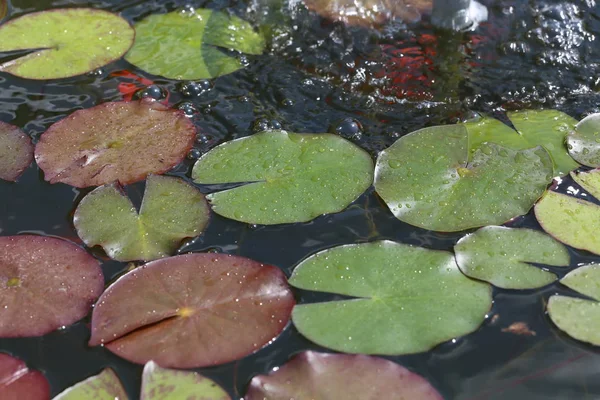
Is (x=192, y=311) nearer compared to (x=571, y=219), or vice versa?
(x=192, y=311)

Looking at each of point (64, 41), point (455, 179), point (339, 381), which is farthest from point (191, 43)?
point (339, 381)

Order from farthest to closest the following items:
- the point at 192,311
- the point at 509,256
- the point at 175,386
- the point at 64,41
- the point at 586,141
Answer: the point at 64,41 < the point at 586,141 < the point at 509,256 < the point at 192,311 < the point at 175,386

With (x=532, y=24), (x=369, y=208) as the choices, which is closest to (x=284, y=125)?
(x=369, y=208)

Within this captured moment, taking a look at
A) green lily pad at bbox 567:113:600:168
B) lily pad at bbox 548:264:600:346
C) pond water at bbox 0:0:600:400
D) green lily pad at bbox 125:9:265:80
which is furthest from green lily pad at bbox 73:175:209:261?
green lily pad at bbox 567:113:600:168

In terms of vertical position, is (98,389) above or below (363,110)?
below

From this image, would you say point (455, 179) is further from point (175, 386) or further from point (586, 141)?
point (175, 386)

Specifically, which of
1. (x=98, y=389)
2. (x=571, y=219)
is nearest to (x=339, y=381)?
(x=98, y=389)

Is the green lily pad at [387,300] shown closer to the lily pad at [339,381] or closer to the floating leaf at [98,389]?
the lily pad at [339,381]

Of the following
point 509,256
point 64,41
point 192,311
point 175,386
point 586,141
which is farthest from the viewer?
point 64,41
